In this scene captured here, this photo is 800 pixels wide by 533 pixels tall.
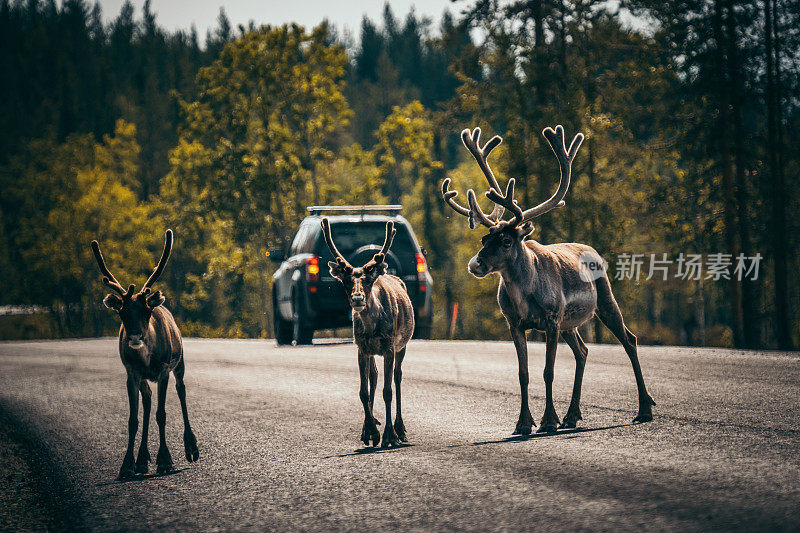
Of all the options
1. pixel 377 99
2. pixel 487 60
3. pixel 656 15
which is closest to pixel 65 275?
pixel 377 99

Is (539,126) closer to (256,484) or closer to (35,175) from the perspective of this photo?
(256,484)

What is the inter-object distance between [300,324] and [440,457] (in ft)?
32.8

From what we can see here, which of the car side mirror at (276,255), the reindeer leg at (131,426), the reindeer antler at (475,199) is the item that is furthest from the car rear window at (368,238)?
the reindeer leg at (131,426)

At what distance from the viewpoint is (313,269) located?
682 inches

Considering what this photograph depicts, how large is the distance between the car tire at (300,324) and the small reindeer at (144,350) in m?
9.31

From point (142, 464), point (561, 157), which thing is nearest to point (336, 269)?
point (142, 464)

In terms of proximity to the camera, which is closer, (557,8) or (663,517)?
(663,517)

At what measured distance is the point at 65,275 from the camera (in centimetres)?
6788

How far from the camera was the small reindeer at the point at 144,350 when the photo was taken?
769cm

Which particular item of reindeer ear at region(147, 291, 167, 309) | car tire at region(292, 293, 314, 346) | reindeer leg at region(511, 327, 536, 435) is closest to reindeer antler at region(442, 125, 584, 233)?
reindeer leg at region(511, 327, 536, 435)

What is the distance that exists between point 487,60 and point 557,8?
10.9 ft

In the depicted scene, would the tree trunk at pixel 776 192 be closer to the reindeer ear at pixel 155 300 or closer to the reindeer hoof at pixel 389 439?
the reindeer hoof at pixel 389 439

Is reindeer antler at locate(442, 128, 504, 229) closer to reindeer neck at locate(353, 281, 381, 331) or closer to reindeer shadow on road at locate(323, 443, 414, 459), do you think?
reindeer neck at locate(353, 281, 381, 331)

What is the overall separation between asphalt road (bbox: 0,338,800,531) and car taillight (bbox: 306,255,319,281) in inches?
105
